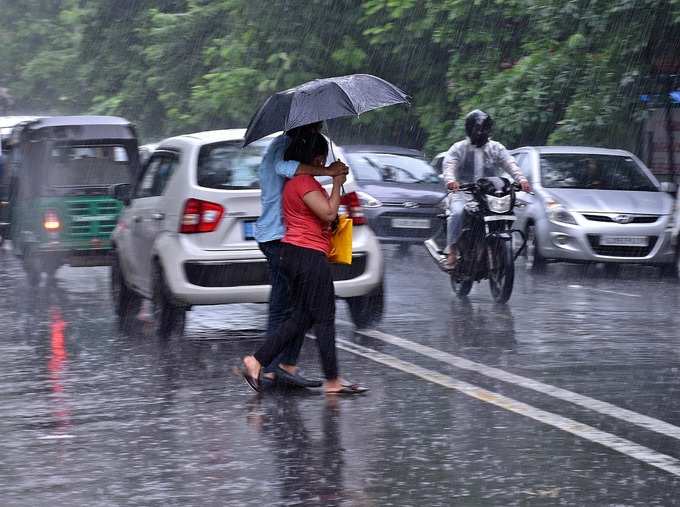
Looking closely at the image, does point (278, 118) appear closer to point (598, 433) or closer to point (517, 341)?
point (598, 433)

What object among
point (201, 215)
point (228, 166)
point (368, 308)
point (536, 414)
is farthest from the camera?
point (368, 308)

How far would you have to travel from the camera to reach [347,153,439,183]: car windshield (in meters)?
22.5

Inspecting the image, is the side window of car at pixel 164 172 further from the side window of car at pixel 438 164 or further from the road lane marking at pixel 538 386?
the side window of car at pixel 438 164

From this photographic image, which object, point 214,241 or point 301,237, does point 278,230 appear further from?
point 214,241

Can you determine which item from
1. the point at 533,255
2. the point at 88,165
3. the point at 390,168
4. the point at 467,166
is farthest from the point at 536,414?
the point at 390,168

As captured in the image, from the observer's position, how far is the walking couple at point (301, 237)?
332 inches

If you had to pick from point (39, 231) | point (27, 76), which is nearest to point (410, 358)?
point (39, 231)

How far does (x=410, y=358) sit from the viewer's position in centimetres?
1007

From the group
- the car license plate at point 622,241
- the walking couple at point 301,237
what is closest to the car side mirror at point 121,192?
the walking couple at point 301,237

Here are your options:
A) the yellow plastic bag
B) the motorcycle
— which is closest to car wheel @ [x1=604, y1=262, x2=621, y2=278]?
the motorcycle

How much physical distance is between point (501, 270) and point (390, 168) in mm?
9055

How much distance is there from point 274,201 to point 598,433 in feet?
8.17

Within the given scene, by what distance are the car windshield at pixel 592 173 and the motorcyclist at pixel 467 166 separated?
444cm

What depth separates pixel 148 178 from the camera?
12.4m
